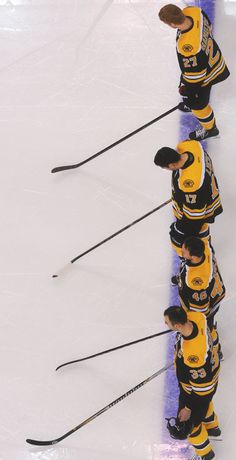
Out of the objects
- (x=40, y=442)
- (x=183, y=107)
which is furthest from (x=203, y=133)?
(x=40, y=442)

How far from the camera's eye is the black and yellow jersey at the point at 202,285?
3119 mm

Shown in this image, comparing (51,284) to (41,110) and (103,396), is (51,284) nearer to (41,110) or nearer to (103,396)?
(103,396)

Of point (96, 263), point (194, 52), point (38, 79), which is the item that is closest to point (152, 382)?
point (96, 263)

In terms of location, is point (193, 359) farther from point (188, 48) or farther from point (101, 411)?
point (188, 48)

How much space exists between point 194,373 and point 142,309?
69cm

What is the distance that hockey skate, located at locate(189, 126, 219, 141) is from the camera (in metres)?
3.78

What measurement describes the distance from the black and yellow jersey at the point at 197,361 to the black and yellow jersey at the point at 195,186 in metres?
0.49

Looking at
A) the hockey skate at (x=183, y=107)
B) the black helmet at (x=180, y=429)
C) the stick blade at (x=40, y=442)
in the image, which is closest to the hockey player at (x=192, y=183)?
the hockey skate at (x=183, y=107)

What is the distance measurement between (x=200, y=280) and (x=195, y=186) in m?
0.40

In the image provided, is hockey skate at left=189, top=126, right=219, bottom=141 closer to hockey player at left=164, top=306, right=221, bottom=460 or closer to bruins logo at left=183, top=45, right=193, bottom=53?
bruins logo at left=183, top=45, right=193, bottom=53

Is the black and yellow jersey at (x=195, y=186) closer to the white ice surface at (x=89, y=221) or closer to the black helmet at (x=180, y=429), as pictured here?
the white ice surface at (x=89, y=221)

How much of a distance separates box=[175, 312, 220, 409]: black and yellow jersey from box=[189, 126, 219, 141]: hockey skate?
1.14 meters

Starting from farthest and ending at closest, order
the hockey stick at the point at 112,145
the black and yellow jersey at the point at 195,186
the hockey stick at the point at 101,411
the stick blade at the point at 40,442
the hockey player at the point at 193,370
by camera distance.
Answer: the hockey stick at the point at 112,145, the stick blade at the point at 40,442, the hockey stick at the point at 101,411, the black and yellow jersey at the point at 195,186, the hockey player at the point at 193,370

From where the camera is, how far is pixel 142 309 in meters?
3.59
